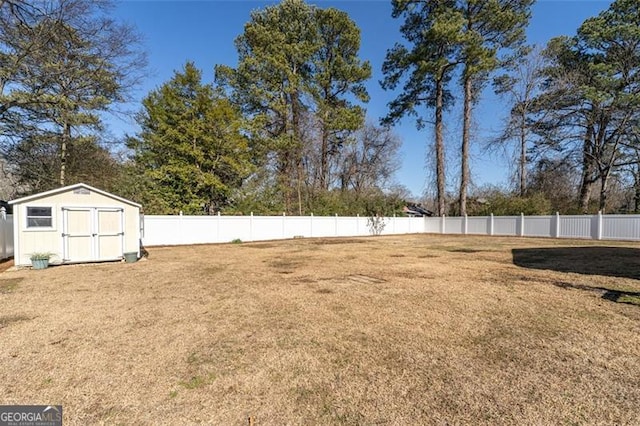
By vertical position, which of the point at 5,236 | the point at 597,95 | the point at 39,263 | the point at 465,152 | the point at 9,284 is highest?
the point at 597,95

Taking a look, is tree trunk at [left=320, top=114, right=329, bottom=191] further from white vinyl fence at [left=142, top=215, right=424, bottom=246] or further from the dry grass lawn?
the dry grass lawn

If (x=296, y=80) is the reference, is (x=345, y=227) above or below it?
below

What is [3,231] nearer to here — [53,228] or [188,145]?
[53,228]

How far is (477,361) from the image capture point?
8.38 ft

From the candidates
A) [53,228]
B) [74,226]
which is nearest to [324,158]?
[74,226]

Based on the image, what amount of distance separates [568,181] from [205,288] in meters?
23.5

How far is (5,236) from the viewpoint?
919cm

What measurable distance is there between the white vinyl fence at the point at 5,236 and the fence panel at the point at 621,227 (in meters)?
23.6

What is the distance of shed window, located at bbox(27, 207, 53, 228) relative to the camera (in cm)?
733

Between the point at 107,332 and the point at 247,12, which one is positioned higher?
the point at 247,12

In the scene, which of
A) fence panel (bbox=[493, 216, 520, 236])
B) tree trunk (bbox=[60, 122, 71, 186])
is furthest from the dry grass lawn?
fence panel (bbox=[493, 216, 520, 236])

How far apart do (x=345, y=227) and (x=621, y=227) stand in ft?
44.0

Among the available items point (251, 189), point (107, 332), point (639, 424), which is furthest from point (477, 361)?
point (251, 189)

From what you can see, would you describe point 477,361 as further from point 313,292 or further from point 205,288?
point 205,288
